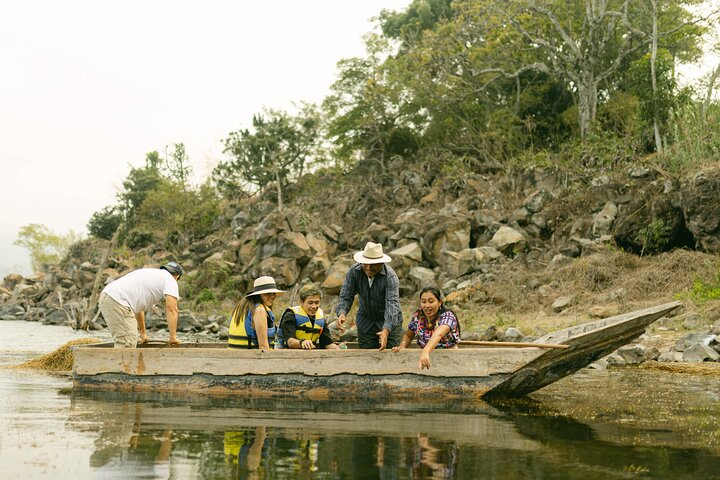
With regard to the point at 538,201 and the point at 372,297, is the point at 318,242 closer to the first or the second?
the point at 538,201

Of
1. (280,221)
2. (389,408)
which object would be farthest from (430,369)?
(280,221)

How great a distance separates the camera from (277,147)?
39812 mm

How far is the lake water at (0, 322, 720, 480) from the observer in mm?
4984

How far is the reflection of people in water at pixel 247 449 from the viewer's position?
4984mm

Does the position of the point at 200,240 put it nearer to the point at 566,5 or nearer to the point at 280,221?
the point at 280,221

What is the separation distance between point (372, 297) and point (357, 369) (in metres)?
0.90

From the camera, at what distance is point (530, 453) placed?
559cm

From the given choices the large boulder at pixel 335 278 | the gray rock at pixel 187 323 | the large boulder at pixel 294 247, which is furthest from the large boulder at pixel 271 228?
the gray rock at pixel 187 323

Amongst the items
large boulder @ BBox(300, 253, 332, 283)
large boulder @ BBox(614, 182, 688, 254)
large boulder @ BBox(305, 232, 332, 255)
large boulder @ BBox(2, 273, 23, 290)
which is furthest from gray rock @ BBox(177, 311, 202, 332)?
large boulder @ BBox(2, 273, 23, 290)

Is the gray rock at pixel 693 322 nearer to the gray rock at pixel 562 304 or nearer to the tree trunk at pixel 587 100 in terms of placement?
the gray rock at pixel 562 304

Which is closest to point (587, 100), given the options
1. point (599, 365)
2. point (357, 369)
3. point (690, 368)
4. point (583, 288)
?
point (583, 288)

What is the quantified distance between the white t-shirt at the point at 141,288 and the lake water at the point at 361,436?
1.06 m

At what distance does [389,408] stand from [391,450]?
6.95ft

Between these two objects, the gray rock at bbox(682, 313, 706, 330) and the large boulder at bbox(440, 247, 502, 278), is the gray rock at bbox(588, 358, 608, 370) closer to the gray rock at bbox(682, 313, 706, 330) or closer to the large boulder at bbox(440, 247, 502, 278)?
the gray rock at bbox(682, 313, 706, 330)
